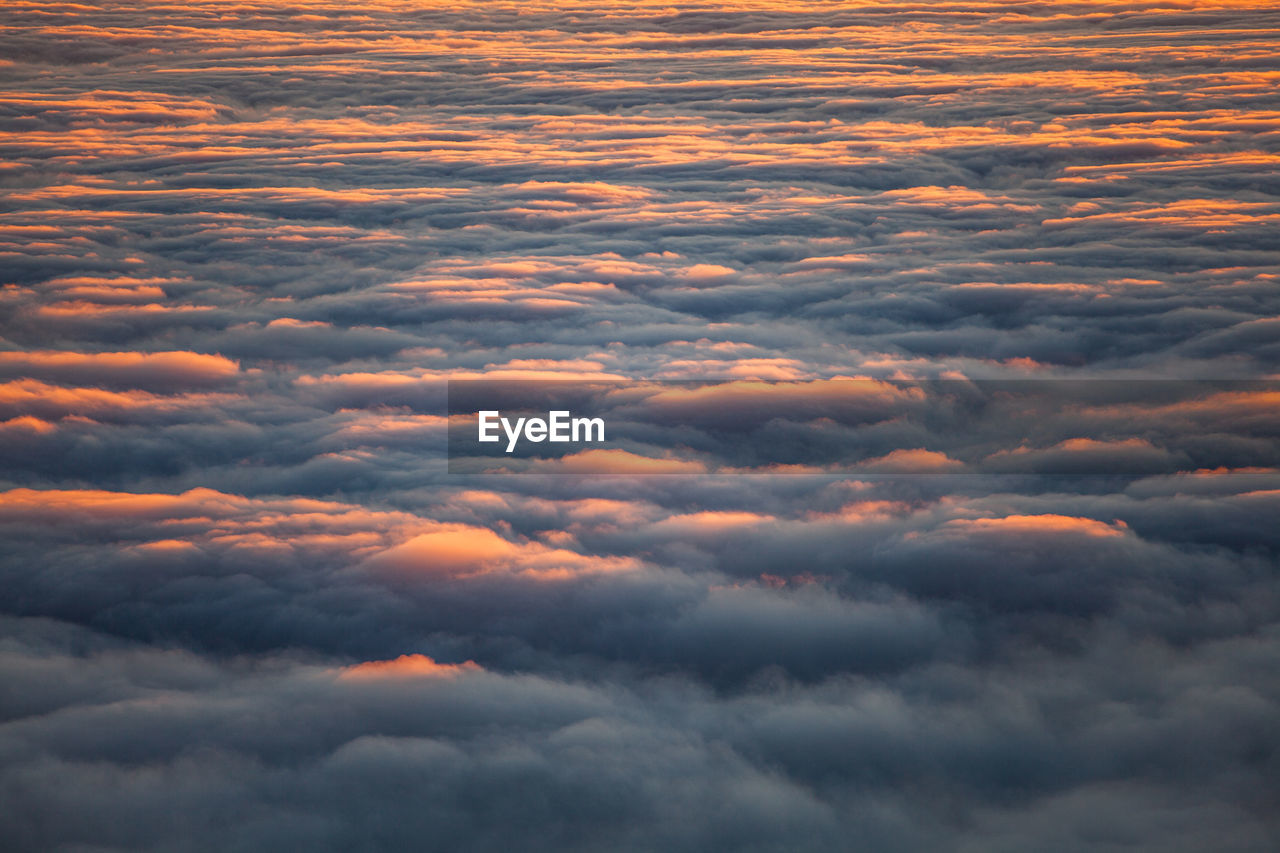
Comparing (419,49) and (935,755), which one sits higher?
(419,49)

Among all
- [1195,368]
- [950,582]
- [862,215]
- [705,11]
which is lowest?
[950,582]

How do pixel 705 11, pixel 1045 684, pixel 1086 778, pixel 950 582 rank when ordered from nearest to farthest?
1. pixel 1086 778
2. pixel 1045 684
3. pixel 950 582
4. pixel 705 11

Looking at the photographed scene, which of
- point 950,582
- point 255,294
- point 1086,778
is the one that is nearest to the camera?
point 1086,778

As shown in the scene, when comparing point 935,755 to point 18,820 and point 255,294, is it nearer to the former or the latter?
point 18,820

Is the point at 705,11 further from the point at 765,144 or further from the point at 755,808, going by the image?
the point at 755,808

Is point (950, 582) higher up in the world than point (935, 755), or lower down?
higher up

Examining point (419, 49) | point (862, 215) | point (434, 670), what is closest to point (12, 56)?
point (419, 49)

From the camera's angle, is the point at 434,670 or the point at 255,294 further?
the point at 255,294

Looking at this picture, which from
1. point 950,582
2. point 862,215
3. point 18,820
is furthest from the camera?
point 862,215

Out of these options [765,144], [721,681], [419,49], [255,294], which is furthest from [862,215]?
[419,49]

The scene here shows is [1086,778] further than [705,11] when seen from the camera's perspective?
No
